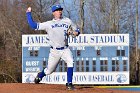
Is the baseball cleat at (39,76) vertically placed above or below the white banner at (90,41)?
A: below

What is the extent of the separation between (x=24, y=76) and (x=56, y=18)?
48.0 feet

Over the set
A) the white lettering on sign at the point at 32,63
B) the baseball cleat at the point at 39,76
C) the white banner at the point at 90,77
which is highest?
the white lettering on sign at the point at 32,63

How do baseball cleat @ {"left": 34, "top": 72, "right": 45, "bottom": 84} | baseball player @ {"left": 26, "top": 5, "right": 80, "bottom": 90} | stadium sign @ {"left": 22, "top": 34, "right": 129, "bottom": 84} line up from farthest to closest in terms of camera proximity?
stadium sign @ {"left": 22, "top": 34, "right": 129, "bottom": 84} < baseball cleat @ {"left": 34, "top": 72, "right": 45, "bottom": 84} < baseball player @ {"left": 26, "top": 5, "right": 80, "bottom": 90}

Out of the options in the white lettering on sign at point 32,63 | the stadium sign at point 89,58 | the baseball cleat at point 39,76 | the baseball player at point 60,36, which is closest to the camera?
the baseball player at point 60,36

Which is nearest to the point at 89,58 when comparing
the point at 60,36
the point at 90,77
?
the point at 90,77

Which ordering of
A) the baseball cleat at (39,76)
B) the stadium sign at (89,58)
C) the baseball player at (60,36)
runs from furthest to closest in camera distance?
the stadium sign at (89,58) → the baseball cleat at (39,76) → the baseball player at (60,36)

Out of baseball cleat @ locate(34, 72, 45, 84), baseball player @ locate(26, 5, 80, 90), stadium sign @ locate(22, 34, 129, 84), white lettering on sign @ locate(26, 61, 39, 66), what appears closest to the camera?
baseball player @ locate(26, 5, 80, 90)

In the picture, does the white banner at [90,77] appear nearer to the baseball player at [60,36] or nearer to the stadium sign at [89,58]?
the stadium sign at [89,58]

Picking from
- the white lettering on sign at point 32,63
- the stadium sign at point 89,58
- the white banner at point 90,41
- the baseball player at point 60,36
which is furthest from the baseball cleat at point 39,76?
the white lettering on sign at point 32,63

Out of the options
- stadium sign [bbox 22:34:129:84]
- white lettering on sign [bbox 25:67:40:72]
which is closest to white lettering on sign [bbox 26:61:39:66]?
stadium sign [bbox 22:34:129:84]

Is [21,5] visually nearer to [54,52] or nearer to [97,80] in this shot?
[97,80]

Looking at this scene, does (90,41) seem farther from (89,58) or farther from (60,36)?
(60,36)

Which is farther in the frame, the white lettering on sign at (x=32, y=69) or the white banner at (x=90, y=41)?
the white lettering on sign at (x=32, y=69)

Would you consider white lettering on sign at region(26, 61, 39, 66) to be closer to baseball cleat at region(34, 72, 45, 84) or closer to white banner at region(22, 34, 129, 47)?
white banner at region(22, 34, 129, 47)
